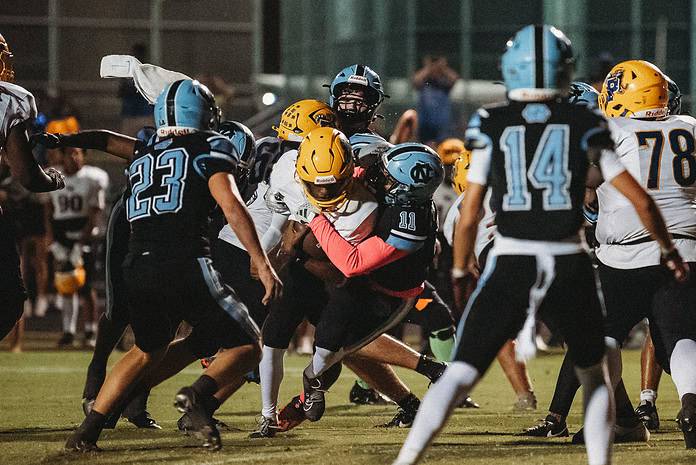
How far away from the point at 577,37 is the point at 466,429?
16.1 metres

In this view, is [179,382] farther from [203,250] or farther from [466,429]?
[203,250]

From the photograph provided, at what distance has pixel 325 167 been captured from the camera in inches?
275

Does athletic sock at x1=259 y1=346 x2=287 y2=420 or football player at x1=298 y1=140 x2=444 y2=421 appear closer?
football player at x1=298 y1=140 x2=444 y2=421

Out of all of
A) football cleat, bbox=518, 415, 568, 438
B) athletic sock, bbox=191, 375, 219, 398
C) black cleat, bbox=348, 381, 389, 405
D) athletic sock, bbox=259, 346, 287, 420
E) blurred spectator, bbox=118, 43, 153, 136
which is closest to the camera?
athletic sock, bbox=191, 375, 219, 398

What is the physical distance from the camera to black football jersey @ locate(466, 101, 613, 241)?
17.1ft

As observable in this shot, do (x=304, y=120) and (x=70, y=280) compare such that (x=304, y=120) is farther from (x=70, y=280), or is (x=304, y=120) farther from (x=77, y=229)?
(x=77, y=229)

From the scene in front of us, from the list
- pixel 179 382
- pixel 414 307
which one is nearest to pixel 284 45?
pixel 179 382

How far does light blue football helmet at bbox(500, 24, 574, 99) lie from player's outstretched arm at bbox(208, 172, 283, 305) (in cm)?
141

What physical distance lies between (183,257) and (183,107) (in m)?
0.73

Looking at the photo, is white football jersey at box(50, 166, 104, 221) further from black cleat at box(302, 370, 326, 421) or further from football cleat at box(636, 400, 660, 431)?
football cleat at box(636, 400, 660, 431)

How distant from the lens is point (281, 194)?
297 inches

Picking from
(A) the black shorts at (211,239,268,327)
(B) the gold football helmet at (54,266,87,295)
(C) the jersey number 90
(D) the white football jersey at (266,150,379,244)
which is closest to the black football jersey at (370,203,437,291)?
(D) the white football jersey at (266,150,379,244)

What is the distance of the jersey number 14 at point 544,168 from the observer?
5.20 metres

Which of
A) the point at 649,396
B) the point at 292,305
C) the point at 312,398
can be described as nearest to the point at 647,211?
the point at 292,305
